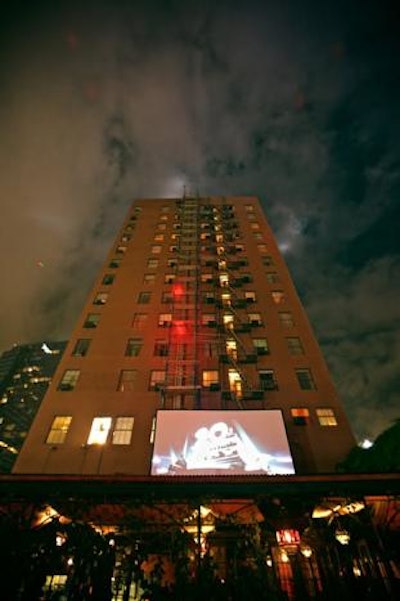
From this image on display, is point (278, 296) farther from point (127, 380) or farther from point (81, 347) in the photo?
point (81, 347)

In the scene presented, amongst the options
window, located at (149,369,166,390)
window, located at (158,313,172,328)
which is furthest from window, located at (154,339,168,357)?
window, located at (158,313,172,328)

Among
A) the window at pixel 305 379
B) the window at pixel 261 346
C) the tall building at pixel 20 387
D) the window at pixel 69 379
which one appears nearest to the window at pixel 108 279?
the window at pixel 69 379

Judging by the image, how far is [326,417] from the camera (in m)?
20.2

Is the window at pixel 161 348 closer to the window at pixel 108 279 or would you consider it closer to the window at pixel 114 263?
the window at pixel 108 279

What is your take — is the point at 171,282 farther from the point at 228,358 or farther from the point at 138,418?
the point at 138,418

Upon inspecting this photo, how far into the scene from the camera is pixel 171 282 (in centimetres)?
3033

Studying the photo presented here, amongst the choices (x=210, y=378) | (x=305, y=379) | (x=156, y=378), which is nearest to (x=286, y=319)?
(x=305, y=379)

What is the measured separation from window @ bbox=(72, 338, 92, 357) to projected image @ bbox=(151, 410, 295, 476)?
9545 millimetres

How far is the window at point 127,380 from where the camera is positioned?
71.6ft

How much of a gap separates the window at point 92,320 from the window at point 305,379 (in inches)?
653

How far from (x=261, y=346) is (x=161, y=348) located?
308 inches

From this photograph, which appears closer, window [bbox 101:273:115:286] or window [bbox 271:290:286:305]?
window [bbox 271:290:286:305]

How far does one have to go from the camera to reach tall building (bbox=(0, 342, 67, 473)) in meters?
95.6

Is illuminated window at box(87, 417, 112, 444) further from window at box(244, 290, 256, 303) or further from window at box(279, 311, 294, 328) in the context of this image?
window at box(279, 311, 294, 328)
